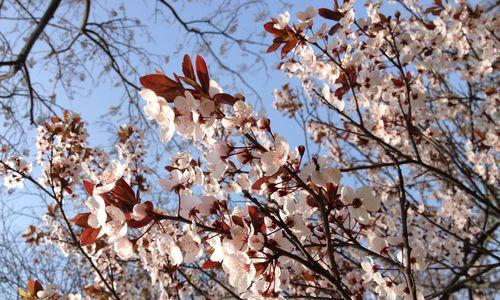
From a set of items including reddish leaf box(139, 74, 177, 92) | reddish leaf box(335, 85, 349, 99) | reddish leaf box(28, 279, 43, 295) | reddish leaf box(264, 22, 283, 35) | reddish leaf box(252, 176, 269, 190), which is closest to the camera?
reddish leaf box(139, 74, 177, 92)

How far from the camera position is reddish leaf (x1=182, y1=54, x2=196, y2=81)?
38.6 inches

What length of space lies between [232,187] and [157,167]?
4227 mm

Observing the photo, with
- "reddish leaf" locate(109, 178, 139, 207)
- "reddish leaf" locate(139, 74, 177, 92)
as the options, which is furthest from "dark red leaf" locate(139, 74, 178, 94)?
"reddish leaf" locate(109, 178, 139, 207)

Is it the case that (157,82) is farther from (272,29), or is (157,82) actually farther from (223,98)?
(272,29)

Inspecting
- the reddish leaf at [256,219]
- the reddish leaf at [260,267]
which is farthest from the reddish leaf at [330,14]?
the reddish leaf at [260,267]

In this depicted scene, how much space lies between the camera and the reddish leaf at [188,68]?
3.22 ft

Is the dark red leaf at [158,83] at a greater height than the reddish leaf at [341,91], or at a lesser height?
lesser

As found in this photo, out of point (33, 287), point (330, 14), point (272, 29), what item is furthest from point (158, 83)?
point (33, 287)

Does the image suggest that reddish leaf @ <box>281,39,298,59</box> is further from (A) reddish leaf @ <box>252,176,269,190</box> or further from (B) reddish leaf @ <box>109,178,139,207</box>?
(B) reddish leaf @ <box>109,178,139,207</box>

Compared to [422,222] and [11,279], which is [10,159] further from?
[11,279]

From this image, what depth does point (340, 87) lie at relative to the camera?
1.82m

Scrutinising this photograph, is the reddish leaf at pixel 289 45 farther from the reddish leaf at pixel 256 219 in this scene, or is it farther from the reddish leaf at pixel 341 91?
the reddish leaf at pixel 256 219

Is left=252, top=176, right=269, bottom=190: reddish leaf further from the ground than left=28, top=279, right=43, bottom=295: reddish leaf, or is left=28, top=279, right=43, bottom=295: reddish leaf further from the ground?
left=252, top=176, right=269, bottom=190: reddish leaf

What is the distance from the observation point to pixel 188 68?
3.25 ft
